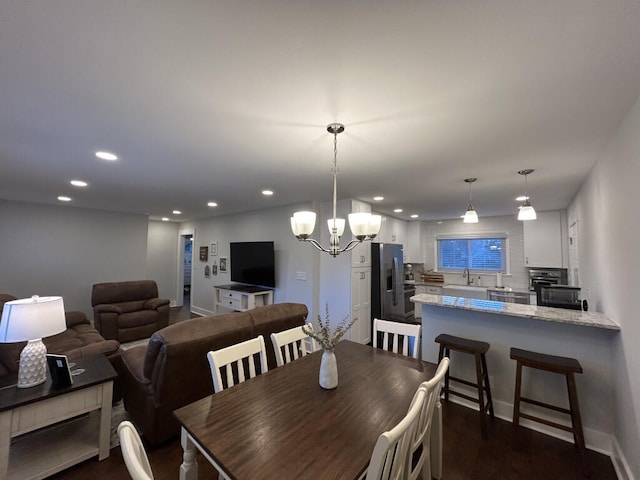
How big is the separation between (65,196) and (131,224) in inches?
70.7

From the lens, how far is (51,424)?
187 centimetres

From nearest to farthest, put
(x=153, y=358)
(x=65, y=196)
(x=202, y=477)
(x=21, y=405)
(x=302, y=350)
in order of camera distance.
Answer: (x=21, y=405) → (x=202, y=477) → (x=153, y=358) → (x=302, y=350) → (x=65, y=196)

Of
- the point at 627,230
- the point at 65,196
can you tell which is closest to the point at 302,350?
the point at 627,230

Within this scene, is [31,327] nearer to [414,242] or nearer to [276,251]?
[276,251]

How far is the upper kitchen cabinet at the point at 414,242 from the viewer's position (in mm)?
6664

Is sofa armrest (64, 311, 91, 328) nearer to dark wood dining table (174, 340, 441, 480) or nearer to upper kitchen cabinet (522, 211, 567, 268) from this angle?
dark wood dining table (174, 340, 441, 480)

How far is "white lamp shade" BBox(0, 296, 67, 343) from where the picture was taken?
1.70m

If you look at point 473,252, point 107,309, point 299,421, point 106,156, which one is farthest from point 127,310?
point 473,252

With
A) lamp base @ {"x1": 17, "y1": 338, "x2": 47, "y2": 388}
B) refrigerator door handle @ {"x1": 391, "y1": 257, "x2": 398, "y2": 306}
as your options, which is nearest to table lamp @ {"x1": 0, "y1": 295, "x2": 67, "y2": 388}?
lamp base @ {"x1": 17, "y1": 338, "x2": 47, "y2": 388}

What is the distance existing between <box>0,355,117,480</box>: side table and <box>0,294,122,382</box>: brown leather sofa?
436 millimetres

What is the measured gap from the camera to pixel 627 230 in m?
1.72

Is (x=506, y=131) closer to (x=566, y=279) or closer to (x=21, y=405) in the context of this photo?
(x=21, y=405)

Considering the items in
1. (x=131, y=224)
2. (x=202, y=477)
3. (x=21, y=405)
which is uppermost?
(x=131, y=224)

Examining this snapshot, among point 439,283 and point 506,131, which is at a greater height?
point 506,131
